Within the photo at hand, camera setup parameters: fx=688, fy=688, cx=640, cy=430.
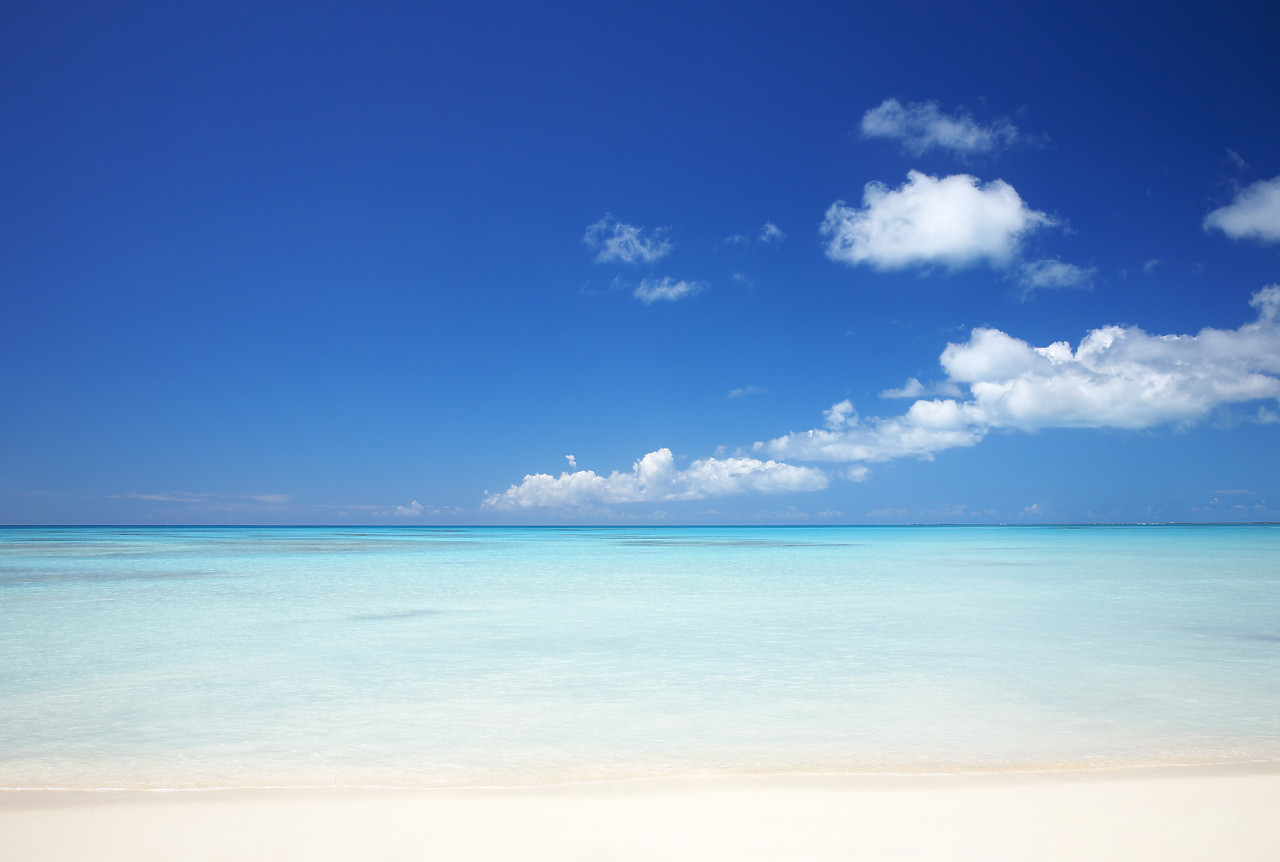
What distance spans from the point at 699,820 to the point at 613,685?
2873 millimetres

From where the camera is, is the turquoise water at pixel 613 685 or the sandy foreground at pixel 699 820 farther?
the turquoise water at pixel 613 685

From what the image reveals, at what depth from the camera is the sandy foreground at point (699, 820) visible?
3.15 m

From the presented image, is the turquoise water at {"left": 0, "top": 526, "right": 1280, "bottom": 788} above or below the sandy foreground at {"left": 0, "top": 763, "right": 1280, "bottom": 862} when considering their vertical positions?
below

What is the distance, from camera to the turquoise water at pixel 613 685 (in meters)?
4.39

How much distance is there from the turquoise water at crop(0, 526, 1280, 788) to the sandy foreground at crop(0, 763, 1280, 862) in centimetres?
28

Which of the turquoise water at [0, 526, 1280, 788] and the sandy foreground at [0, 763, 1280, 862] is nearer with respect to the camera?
the sandy foreground at [0, 763, 1280, 862]

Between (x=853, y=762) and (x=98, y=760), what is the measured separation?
15.6 ft

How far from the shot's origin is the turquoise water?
4.39 m

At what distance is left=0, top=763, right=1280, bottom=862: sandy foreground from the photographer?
3.15 metres

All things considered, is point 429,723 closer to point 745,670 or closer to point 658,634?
point 745,670

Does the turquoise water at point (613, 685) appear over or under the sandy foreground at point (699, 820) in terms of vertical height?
under

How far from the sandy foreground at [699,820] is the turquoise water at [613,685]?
28 cm

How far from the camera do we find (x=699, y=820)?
3432 millimetres

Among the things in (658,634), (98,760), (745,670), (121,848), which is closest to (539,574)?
(658,634)
